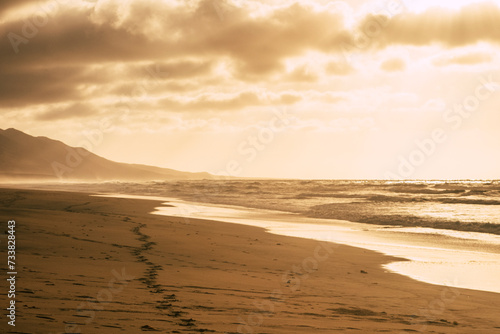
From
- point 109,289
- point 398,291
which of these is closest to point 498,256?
point 398,291

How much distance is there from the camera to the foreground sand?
612 cm

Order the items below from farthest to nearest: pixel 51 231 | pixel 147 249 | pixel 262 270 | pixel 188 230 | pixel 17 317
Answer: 1. pixel 188 230
2. pixel 51 231
3. pixel 147 249
4. pixel 262 270
5. pixel 17 317

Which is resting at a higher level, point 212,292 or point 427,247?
point 212,292

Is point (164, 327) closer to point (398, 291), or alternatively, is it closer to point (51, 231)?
point (398, 291)

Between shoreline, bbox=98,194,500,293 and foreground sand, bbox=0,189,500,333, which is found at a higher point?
foreground sand, bbox=0,189,500,333

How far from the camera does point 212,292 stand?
8.12 meters

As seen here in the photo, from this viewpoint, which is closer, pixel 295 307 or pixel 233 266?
pixel 295 307

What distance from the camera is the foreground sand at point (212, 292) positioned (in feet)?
20.1

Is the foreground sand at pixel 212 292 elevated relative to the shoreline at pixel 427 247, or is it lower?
elevated

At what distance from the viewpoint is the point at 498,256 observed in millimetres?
15047

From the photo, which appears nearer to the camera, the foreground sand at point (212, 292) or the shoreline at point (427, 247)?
the foreground sand at point (212, 292)

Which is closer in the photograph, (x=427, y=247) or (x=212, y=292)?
(x=212, y=292)

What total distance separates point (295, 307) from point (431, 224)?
798 inches

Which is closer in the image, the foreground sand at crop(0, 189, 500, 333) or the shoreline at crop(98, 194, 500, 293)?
the foreground sand at crop(0, 189, 500, 333)
